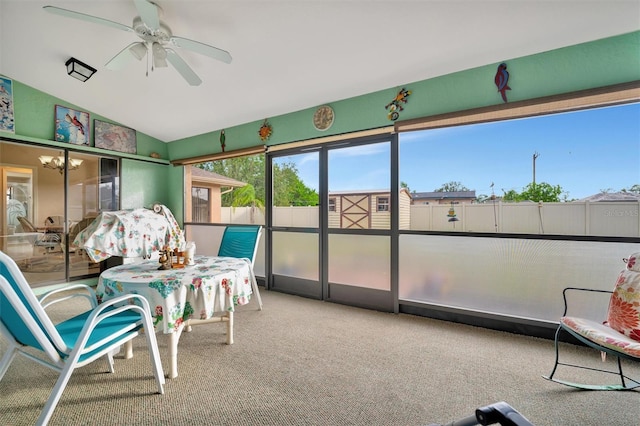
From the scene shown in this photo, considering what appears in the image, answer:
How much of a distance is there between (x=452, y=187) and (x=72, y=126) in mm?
5385

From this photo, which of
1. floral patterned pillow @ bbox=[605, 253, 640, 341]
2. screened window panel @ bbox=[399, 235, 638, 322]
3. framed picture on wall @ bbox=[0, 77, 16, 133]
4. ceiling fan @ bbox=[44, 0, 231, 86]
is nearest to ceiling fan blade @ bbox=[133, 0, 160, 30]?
ceiling fan @ bbox=[44, 0, 231, 86]

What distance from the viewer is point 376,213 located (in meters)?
3.42

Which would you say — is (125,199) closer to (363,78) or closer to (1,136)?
(1,136)

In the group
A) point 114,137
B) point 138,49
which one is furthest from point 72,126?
point 138,49

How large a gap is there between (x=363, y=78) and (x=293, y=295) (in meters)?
2.88

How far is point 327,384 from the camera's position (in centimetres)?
187

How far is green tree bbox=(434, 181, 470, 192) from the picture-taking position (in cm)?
294

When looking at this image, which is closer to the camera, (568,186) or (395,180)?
(568,186)

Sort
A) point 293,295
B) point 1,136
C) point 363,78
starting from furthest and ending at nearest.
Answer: point 293,295
point 1,136
point 363,78

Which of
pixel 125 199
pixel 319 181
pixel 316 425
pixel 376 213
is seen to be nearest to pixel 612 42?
pixel 376 213

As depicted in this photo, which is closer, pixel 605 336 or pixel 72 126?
pixel 605 336

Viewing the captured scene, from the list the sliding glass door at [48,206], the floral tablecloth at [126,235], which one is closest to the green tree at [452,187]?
the floral tablecloth at [126,235]

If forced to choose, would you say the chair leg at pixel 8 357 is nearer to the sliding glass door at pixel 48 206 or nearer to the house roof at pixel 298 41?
the house roof at pixel 298 41

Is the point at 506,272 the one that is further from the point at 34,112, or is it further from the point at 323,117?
the point at 34,112
